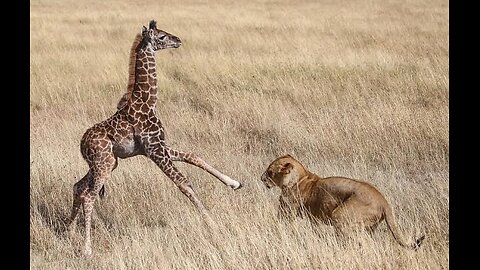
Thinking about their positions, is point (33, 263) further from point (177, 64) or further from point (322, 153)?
point (177, 64)

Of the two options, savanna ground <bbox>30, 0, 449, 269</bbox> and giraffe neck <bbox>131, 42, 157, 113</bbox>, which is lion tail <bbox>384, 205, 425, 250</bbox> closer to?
savanna ground <bbox>30, 0, 449, 269</bbox>

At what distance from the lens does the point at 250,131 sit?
10086 mm

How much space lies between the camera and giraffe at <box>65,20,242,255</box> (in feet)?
20.0

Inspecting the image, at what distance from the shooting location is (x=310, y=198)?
6.11 m

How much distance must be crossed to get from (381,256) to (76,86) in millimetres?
8056

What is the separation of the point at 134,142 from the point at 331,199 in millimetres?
1583

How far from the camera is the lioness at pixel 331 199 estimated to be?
5637 mm

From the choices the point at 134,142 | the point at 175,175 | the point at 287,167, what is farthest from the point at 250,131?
the point at 134,142

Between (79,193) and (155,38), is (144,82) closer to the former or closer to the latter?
(155,38)

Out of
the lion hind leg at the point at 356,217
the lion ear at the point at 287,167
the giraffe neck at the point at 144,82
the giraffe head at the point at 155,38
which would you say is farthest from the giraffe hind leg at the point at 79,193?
the lion hind leg at the point at 356,217

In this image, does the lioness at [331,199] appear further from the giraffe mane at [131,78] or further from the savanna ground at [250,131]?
the giraffe mane at [131,78]

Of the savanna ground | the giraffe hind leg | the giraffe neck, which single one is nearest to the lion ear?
the savanna ground

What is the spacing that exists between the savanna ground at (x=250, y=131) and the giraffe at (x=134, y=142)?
0.39m

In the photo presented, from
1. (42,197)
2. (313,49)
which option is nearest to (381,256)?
(42,197)
